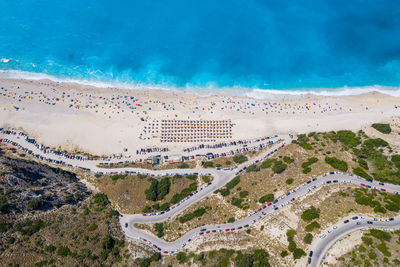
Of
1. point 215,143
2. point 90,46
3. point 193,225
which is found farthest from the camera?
point 90,46

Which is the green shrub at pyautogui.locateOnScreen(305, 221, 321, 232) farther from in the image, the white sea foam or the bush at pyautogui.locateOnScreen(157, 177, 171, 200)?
the white sea foam

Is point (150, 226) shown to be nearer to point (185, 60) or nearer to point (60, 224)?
point (60, 224)

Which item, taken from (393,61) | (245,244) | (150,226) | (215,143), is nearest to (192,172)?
(215,143)

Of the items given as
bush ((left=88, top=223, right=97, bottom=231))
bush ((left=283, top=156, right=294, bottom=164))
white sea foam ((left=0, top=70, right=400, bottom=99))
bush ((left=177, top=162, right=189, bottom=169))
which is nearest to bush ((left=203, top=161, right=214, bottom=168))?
bush ((left=177, top=162, right=189, bottom=169))

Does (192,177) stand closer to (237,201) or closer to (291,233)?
(237,201)

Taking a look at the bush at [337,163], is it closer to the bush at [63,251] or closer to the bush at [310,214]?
the bush at [310,214]

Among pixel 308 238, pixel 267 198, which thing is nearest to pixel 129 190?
pixel 267 198
